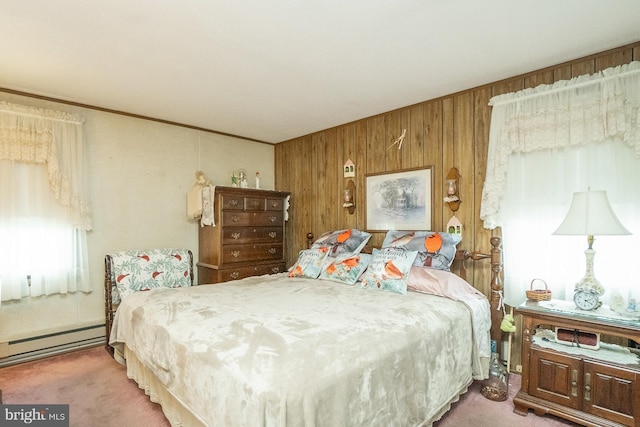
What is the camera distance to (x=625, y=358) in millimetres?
1839

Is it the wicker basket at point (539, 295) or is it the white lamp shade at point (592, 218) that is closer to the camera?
the white lamp shade at point (592, 218)

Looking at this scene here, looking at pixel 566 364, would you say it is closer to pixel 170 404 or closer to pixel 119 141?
pixel 170 404

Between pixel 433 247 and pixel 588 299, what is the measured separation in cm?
104

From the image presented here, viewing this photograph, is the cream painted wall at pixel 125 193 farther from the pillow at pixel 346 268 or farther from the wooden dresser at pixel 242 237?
the pillow at pixel 346 268

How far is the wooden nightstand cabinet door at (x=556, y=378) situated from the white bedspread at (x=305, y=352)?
0.34 meters

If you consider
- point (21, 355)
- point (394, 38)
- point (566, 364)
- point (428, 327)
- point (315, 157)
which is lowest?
point (21, 355)

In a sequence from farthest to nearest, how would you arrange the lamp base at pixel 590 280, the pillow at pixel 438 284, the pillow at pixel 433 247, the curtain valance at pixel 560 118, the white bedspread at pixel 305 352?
the pillow at pixel 433 247 < the pillow at pixel 438 284 < the curtain valance at pixel 560 118 < the lamp base at pixel 590 280 < the white bedspread at pixel 305 352

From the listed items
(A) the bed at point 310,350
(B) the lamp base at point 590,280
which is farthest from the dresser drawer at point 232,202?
(B) the lamp base at point 590,280

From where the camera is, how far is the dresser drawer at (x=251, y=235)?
373 centimetres

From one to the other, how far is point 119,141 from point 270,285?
2.34 m

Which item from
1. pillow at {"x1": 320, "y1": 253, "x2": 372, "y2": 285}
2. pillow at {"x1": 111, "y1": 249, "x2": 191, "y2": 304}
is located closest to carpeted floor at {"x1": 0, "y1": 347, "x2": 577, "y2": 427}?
pillow at {"x1": 111, "y1": 249, "x2": 191, "y2": 304}

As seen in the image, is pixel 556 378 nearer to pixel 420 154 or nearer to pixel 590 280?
pixel 590 280

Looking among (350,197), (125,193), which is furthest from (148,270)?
(350,197)

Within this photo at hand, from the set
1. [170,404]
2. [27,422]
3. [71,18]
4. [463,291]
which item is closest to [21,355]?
[27,422]
